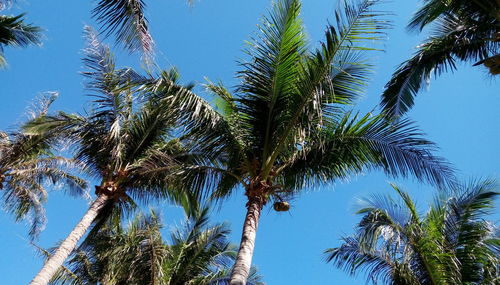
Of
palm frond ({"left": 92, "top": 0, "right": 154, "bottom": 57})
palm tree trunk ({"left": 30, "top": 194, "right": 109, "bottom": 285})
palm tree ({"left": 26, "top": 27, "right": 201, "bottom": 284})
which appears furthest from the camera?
palm tree ({"left": 26, "top": 27, "right": 201, "bottom": 284})

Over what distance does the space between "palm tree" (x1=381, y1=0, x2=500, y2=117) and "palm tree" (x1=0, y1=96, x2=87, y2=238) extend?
8.34 metres

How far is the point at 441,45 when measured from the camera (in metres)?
9.23

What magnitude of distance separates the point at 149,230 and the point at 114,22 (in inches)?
296

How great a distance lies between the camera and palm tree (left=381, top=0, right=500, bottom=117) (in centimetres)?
844

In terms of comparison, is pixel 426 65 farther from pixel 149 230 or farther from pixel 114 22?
pixel 149 230

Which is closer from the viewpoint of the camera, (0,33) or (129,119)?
(0,33)

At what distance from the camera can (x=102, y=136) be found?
33.8ft

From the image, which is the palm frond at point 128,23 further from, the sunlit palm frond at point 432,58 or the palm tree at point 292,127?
the sunlit palm frond at point 432,58

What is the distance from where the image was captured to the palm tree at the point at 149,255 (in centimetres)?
1104

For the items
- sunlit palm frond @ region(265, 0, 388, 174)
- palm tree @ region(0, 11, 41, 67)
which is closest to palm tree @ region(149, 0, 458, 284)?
sunlit palm frond @ region(265, 0, 388, 174)

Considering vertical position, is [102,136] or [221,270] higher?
[102,136]

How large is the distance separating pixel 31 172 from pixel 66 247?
4.80 meters

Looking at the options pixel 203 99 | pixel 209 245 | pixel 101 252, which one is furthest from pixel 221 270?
pixel 203 99

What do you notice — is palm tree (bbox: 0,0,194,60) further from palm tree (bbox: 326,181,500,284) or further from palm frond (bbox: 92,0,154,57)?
palm tree (bbox: 326,181,500,284)
